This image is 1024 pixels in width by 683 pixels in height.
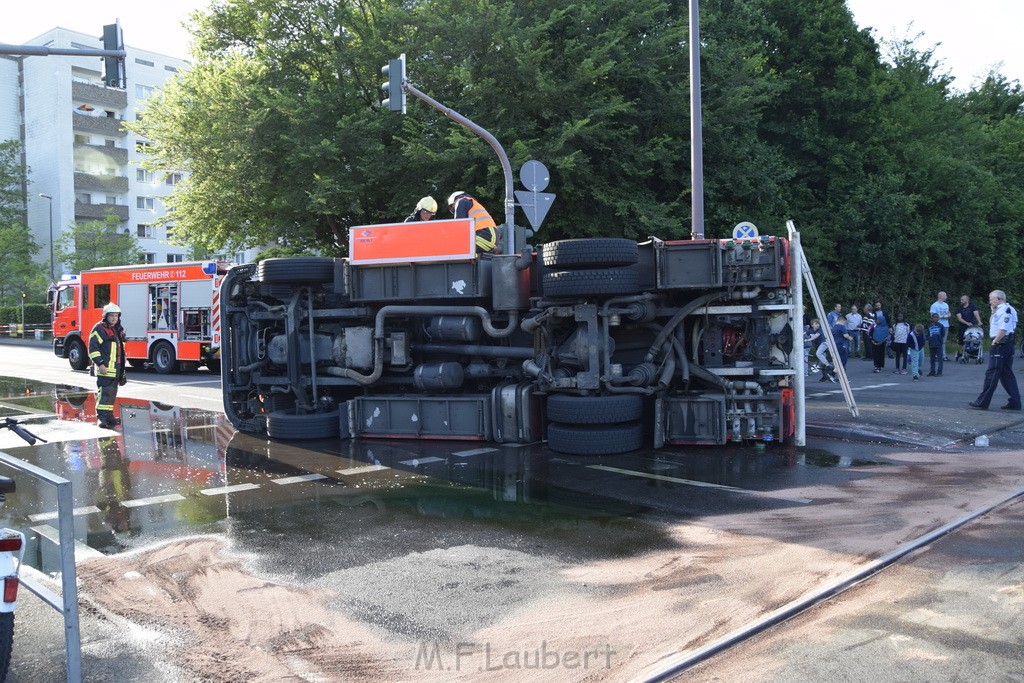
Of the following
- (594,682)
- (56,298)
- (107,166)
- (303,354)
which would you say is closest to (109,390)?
(303,354)

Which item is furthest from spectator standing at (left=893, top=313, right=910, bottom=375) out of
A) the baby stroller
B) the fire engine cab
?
the fire engine cab

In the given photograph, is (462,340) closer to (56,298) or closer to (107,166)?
(56,298)

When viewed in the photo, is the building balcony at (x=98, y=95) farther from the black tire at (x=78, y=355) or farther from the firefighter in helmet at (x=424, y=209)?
the firefighter in helmet at (x=424, y=209)

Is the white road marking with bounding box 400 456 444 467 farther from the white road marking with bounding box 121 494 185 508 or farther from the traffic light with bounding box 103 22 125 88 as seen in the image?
the traffic light with bounding box 103 22 125 88

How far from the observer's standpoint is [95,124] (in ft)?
194

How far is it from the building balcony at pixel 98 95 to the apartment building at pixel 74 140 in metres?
0.06

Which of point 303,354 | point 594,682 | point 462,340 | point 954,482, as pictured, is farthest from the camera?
point 303,354

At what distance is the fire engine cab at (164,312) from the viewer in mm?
21094

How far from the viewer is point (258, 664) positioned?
400cm

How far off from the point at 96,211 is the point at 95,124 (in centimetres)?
595

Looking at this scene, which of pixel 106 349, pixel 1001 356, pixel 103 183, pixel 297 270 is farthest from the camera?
pixel 103 183

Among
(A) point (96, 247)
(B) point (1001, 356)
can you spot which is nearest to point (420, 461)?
(B) point (1001, 356)

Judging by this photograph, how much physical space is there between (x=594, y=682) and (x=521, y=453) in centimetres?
556

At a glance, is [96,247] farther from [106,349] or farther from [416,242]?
[416,242]
